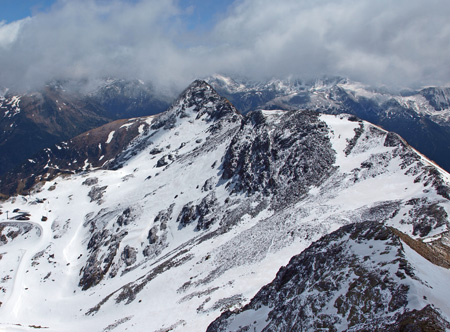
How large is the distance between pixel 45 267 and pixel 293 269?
94384 millimetres

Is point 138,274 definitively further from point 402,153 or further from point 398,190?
point 402,153

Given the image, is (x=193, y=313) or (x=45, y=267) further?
(x=45, y=267)

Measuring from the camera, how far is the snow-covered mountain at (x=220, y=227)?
39094 mm

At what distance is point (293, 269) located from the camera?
27422 mm

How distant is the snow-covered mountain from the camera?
39.1 metres

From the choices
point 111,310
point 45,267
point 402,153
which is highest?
point 402,153

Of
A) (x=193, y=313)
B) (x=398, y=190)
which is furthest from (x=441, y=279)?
(x=398, y=190)

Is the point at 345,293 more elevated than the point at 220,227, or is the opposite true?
the point at 345,293

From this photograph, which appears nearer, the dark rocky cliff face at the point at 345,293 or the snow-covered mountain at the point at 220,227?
the dark rocky cliff face at the point at 345,293

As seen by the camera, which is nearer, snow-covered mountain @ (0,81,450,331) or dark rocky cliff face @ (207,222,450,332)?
dark rocky cliff face @ (207,222,450,332)

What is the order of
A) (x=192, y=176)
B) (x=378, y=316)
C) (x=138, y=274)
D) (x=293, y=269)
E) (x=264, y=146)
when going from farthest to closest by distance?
(x=192, y=176), (x=264, y=146), (x=138, y=274), (x=293, y=269), (x=378, y=316)

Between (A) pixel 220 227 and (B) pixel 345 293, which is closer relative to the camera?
(B) pixel 345 293

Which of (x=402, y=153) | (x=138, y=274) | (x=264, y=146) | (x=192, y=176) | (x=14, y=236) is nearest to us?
(x=402, y=153)

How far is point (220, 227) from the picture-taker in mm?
75750
